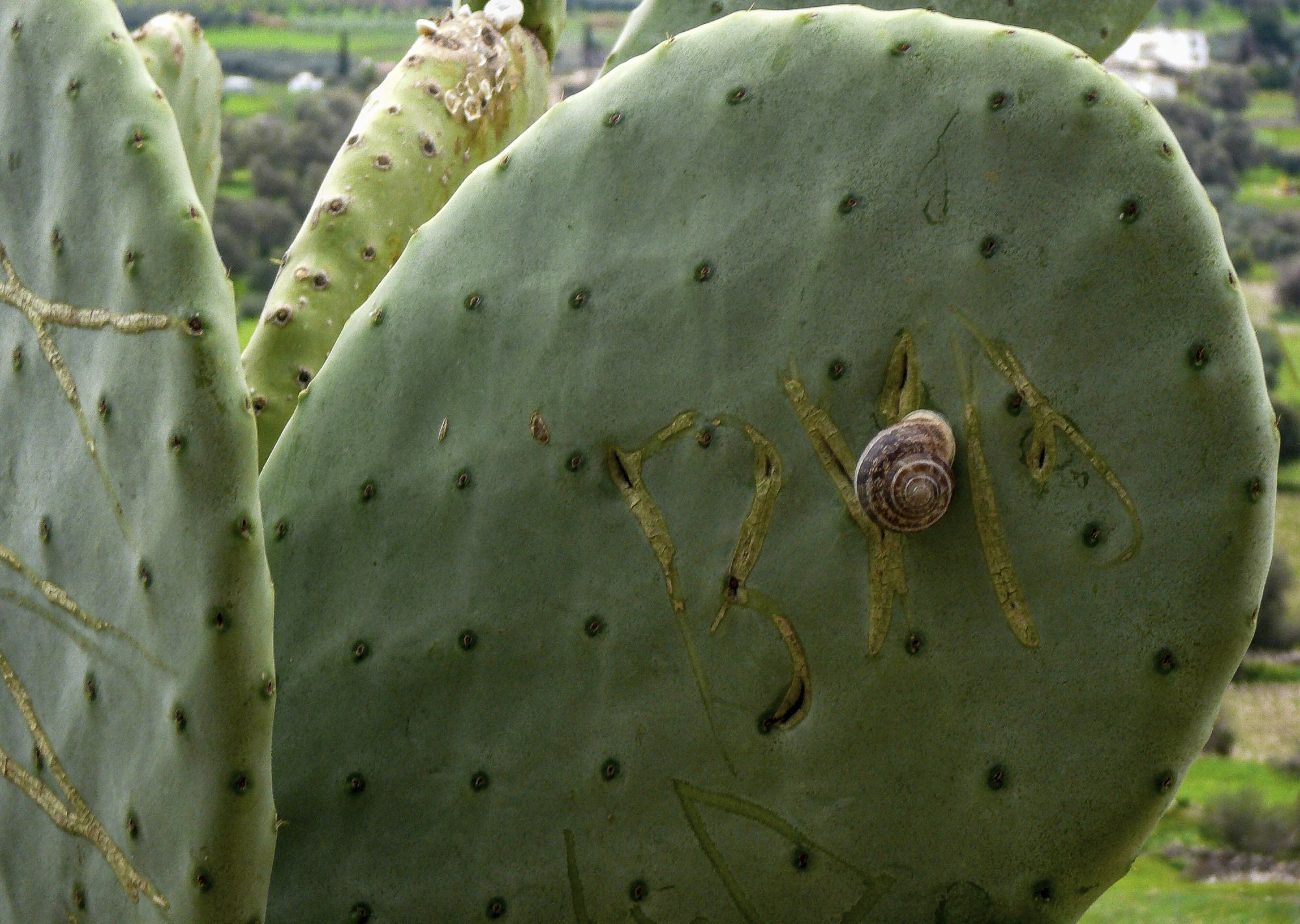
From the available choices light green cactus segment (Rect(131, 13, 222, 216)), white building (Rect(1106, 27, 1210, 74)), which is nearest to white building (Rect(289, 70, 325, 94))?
white building (Rect(1106, 27, 1210, 74))

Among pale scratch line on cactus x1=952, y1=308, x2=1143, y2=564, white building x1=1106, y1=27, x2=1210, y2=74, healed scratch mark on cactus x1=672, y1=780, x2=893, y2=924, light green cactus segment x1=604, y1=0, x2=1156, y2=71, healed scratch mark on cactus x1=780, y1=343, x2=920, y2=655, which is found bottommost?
white building x1=1106, y1=27, x2=1210, y2=74

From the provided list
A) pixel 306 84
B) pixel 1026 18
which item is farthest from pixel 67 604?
pixel 306 84

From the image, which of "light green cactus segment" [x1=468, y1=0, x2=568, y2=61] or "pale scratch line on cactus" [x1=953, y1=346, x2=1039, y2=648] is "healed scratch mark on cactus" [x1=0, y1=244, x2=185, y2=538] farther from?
Answer: "light green cactus segment" [x1=468, y1=0, x2=568, y2=61]

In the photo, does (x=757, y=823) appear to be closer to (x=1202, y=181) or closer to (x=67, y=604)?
(x=67, y=604)

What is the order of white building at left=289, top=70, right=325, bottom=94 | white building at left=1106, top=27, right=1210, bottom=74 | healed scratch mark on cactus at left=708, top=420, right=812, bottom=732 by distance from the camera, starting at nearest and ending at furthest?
healed scratch mark on cactus at left=708, top=420, right=812, bottom=732 < white building at left=1106, top=27, right=1210, bottom=74 < white building at left=289, top=70, right=325, bottom=94

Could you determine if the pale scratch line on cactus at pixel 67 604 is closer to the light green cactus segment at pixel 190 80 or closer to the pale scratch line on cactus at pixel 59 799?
the pale scratch line on cactus at pixel 59 799

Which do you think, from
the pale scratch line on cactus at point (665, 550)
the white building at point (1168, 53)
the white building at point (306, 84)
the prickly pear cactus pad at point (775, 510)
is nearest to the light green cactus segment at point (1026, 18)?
the prickly pear cactus pad at point (775, 510)

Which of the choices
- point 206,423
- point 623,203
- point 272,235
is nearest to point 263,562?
point 206,423

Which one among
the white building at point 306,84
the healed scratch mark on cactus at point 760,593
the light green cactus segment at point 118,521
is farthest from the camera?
the white building at point 306,84
